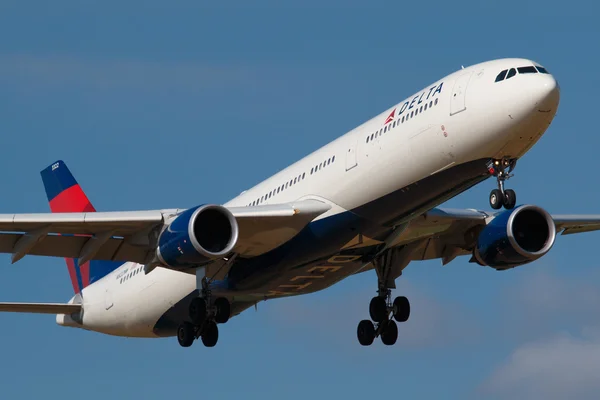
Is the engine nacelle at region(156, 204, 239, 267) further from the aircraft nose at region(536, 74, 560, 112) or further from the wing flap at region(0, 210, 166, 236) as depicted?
the aircraft nose at region(536, 74, 560, 112)

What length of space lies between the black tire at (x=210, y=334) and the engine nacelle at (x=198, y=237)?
13.1 ft

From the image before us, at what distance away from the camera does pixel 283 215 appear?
114 ft

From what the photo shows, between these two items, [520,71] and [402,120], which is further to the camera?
[402,120]

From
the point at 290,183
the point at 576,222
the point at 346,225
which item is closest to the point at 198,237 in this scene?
the point at 290,183

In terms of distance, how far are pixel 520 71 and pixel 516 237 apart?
7.83 meters

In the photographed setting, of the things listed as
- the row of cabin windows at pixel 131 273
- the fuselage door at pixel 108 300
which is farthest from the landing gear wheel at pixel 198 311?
the fuselage door at pixel 108 300

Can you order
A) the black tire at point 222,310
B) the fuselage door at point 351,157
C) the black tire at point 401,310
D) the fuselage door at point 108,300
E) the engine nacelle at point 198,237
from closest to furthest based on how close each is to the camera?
the engine nacelle at point 198,237 < the fuselage door at point 351,157 < the black tire at point 222,310 < the black tire at point 401,310 < the fuselage door at point 108,300

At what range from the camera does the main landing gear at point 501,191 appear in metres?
32.3

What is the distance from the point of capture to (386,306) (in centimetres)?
4031

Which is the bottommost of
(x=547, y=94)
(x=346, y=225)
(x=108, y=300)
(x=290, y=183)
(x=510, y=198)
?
(x=510, y=198)

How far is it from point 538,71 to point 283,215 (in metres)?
7.60

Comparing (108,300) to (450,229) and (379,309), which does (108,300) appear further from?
(450,229)

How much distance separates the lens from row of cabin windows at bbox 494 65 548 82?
1261 inches

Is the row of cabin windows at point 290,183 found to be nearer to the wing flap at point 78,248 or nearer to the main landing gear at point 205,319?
the main landing gear at point 205,319
